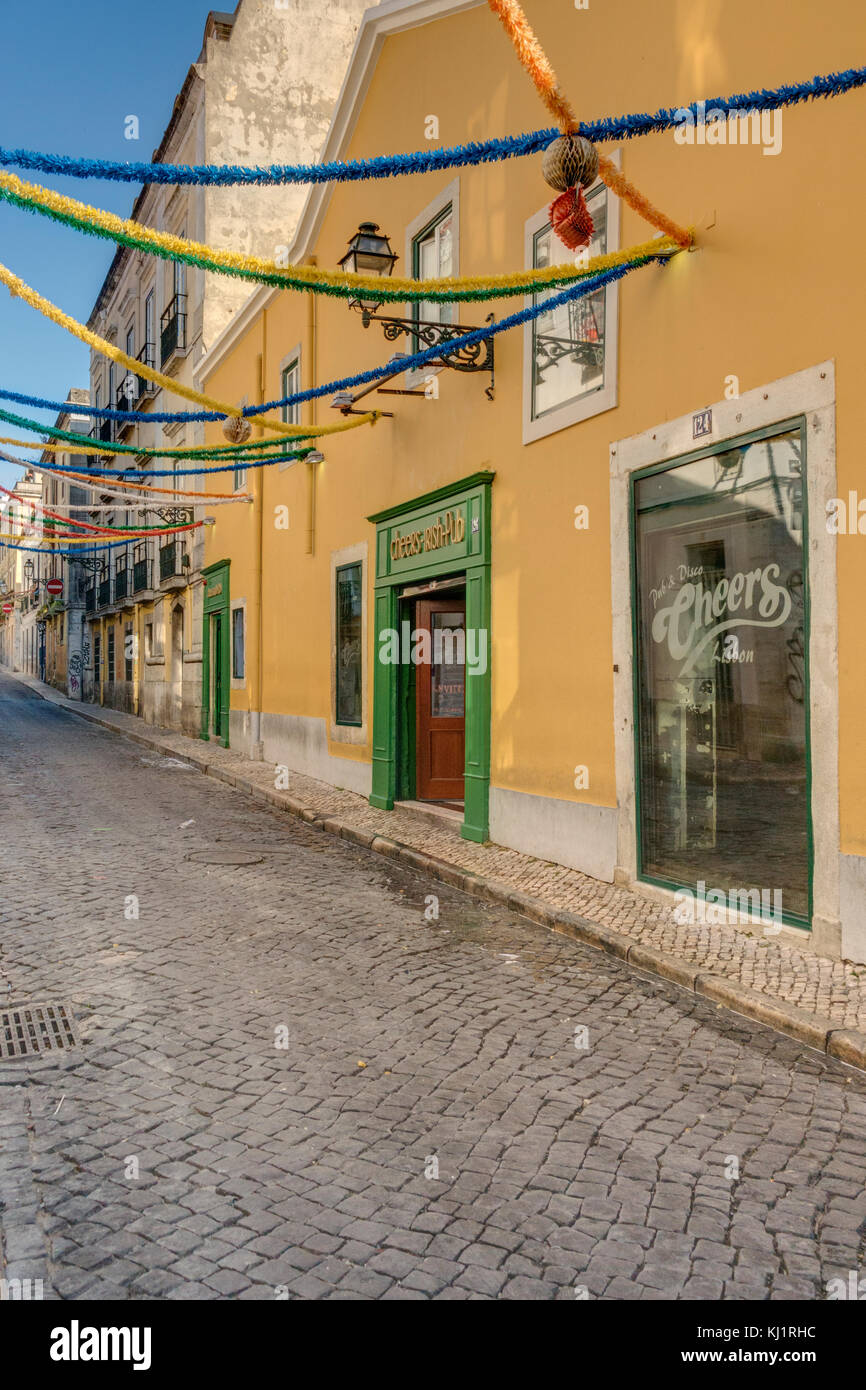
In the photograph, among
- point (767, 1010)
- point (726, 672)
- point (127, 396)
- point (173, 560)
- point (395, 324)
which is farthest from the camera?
point (127, 396)

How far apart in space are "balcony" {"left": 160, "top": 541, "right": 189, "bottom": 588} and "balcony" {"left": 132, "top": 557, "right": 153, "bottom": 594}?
1.69 metres

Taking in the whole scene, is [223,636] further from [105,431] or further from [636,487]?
[105,431]

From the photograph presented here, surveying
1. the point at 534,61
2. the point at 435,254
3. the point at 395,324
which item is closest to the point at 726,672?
the point at 534,61

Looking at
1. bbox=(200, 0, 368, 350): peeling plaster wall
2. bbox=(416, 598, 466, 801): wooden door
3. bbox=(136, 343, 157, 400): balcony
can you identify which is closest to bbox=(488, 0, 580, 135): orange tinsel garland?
bbox=(416, 598, 466, 801): wooden door

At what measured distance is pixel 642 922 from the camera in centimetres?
645

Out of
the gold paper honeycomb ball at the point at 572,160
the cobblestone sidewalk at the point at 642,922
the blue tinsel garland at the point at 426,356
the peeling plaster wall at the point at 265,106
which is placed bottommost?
the cobblestone sidewalk at the point at 642,922

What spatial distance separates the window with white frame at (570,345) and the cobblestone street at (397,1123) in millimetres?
4159

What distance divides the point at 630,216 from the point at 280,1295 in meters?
7.22

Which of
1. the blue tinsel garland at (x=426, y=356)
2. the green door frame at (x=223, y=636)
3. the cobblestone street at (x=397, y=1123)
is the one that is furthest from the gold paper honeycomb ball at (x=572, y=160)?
the green door frame at (x=223, y=636)

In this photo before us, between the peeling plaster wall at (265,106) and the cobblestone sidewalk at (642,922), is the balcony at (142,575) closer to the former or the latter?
the peeling plaster wall at (265,106)

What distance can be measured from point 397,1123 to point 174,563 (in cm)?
2213

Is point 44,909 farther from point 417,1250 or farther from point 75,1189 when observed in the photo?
point 417,1250

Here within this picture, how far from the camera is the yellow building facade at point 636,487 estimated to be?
558 centimetres

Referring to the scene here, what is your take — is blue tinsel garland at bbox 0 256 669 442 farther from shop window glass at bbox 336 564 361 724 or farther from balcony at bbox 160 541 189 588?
balcony at bbox 160 541 189 588
